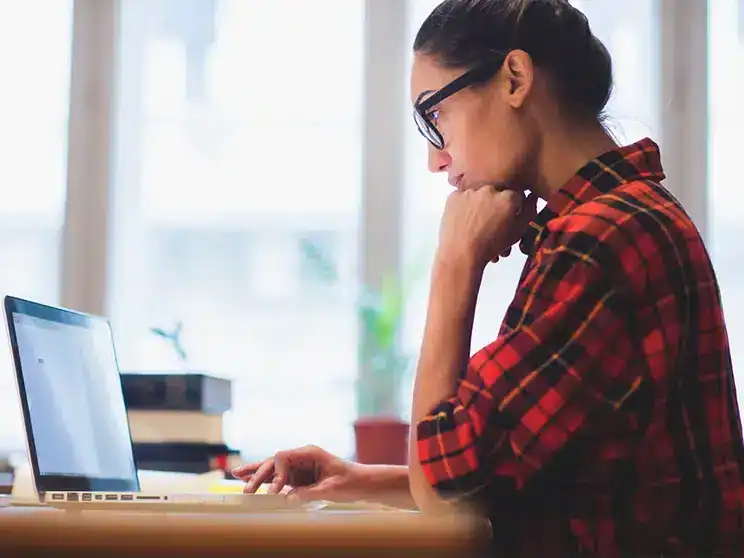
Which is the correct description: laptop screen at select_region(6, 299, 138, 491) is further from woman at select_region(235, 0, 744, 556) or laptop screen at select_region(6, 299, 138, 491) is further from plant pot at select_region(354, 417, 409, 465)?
plant pot at select_region(354, 417, 409, 465)

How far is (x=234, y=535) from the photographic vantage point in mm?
367

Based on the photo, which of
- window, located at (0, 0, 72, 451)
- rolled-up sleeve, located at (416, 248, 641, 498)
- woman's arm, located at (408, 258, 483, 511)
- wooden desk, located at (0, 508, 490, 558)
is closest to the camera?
wooden desk, located at (0, 508, 490, 558)

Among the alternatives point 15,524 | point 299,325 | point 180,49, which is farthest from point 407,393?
point 15,524

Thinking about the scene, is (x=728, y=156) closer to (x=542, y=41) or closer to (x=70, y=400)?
(x=542, y=41)

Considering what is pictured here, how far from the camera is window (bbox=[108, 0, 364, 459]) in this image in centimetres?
339

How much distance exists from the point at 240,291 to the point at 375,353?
555 mm

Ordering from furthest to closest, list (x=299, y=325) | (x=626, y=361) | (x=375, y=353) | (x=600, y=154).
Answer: (x=299, y=325) → (x=375, y=353) → (x=600, y=154) → (x=626, y=361)

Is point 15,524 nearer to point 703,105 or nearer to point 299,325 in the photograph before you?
point 299,325

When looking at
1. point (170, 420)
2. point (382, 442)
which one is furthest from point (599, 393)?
point (382, 442)

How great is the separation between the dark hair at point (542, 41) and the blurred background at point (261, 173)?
2.09m

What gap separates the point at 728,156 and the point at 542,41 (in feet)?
7.70

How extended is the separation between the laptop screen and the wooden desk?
0.99 metres

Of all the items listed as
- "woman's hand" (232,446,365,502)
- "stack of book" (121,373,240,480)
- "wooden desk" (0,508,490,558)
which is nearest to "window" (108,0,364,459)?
"stack of book" (121,373,240,480)

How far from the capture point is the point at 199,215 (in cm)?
347
